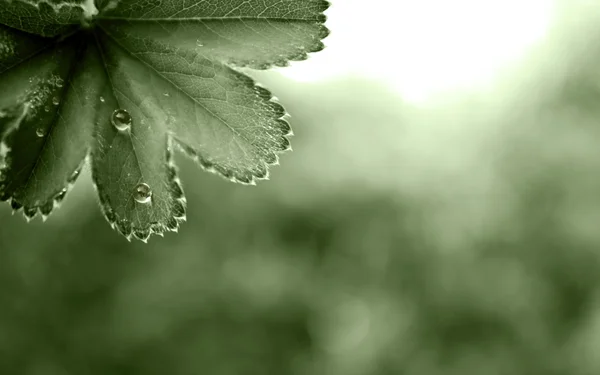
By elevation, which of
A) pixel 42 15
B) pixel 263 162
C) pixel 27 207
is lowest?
pixel 27 207

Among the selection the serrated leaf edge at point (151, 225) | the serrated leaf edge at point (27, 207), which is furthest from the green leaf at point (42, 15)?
the serrated leaf edge at point (151, 225)

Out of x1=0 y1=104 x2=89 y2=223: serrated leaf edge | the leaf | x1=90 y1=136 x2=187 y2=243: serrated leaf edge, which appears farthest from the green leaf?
x1=90 y1=136 x2=187 y2=243: serrated leaf edge

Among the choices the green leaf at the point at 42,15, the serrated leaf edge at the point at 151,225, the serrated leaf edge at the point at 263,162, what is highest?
the green leaf at the point at 42,15

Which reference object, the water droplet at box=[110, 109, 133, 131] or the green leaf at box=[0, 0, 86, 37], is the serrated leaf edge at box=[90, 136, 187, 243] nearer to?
the water droplet at box=[110, 109, 133, 131]

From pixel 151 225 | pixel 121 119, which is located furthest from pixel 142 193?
pixel 121 119

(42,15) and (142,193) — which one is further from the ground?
(42,15)

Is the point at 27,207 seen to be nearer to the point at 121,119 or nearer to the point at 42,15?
the point at 121,119

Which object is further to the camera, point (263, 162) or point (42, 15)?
point (263, 162)

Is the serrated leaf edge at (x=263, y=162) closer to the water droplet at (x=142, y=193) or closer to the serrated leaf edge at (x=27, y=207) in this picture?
the water droplet at (x=142, y=193)
